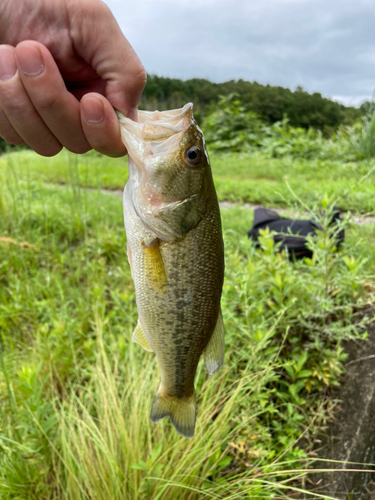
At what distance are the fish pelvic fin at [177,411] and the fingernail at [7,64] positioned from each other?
1.32 metres

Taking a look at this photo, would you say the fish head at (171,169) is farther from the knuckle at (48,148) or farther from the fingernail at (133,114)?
the knuckle at (48,148)

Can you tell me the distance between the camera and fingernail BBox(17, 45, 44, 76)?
1.11 m

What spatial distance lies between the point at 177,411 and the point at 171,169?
0.98 meters

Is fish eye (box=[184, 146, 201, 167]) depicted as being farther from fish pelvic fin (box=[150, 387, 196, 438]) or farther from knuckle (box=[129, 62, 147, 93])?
fish pelvic fin (box=[150, 387, 196, 438])

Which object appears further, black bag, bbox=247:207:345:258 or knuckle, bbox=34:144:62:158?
black bag, bbox=247:207:345:258

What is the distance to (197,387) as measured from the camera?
237cm

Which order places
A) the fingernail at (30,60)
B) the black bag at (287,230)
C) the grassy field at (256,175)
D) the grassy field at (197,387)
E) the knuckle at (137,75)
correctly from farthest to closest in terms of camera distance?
the grassy field at (256,175) < the black bag at (287,230) < the grassy field at (197,387) < the knuckle at (137,75) < the fingernail at (30,60)

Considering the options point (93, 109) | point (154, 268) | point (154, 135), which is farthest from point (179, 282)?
point (93, 109)

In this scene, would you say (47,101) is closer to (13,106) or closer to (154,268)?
(13,106)

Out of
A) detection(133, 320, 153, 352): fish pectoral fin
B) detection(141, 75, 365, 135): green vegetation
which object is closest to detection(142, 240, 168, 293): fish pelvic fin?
detection(133, 320, 153, 352): fish pectoral fin

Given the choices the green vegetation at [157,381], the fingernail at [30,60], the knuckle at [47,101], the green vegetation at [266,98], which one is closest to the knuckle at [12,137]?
the knuckle at [47,101]

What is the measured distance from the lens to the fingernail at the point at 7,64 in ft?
3.75

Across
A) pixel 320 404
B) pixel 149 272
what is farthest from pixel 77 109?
pixel 320 404

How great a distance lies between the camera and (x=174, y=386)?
1433 millimetres
